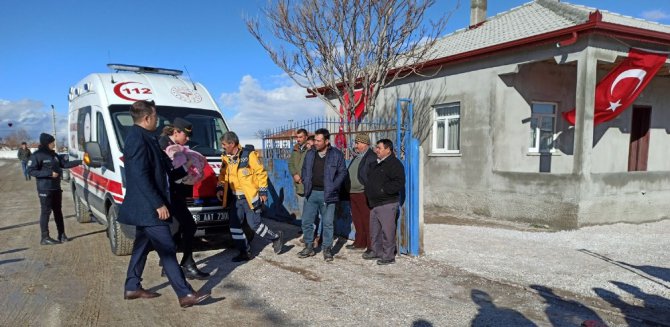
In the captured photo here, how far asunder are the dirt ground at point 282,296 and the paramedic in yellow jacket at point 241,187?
0.49m

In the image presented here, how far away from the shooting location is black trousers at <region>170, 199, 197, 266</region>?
4.97 metres

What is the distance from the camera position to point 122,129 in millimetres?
6297

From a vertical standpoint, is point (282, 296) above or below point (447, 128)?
below

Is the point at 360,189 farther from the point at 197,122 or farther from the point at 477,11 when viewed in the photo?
the point at 477,11

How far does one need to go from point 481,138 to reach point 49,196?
9002 millimetres

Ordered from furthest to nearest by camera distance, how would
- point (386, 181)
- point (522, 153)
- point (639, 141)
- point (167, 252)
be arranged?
point (639, 141), point (522, 153), point (386, 181), point (167, 252)

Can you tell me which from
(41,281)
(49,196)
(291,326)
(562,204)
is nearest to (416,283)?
(291,326)

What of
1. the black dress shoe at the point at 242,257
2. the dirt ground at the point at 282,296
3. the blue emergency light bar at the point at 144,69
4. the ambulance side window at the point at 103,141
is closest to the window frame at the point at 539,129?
the dirt ground at the point at 282,296

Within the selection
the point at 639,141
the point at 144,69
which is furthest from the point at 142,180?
the point at 639,141

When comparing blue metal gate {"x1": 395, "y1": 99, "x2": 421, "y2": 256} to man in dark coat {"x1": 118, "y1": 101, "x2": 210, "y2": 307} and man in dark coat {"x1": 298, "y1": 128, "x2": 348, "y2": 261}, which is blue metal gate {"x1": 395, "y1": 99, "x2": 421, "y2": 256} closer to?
man in dark coat {"x1": 298, "y1": 128, "x2": 348, "y2": 261}

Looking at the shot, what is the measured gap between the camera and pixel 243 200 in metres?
5.95

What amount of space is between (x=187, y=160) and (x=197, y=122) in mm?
2061

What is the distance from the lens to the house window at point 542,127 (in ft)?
37.3

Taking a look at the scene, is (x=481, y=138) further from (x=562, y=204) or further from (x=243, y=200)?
(x=243, y=200)
